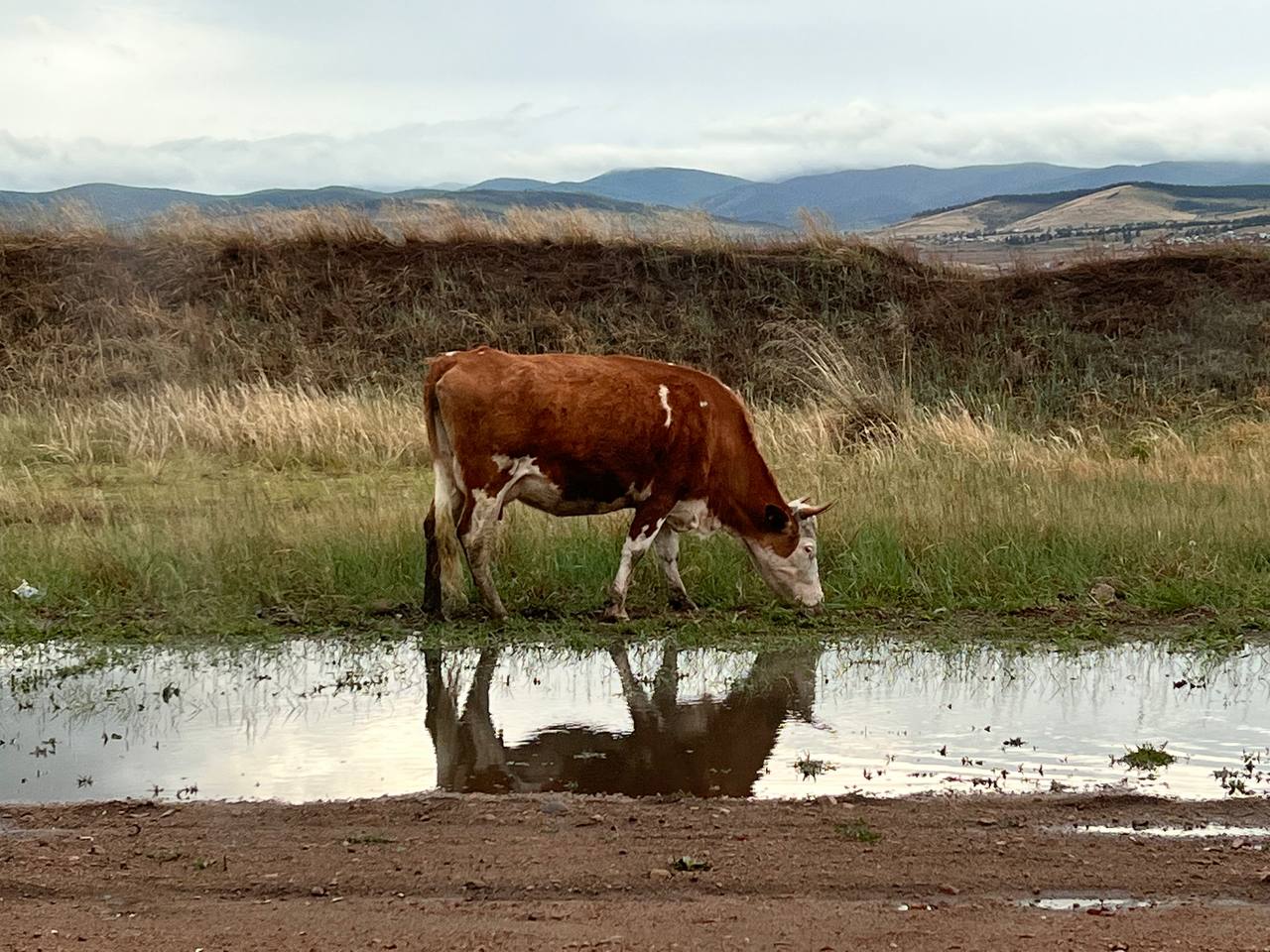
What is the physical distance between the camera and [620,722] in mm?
8414

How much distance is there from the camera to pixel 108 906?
212 inches

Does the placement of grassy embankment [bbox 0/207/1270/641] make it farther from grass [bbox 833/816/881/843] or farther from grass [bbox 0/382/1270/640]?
grass [bbox 833/816/881/843]

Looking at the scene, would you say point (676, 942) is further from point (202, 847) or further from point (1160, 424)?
point (1160, 424)

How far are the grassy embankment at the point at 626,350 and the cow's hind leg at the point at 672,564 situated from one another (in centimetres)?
17

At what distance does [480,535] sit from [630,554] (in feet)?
3.47

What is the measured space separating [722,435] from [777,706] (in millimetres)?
3060

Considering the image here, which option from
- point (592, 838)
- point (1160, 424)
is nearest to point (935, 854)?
point (592, 838)

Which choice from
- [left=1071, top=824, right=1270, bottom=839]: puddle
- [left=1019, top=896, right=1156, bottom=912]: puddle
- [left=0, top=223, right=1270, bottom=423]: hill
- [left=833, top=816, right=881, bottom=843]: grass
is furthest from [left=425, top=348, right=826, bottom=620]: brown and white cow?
[left=0, top=223, right=1270, bottom=423]: hill

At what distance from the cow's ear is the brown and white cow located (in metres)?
0.01

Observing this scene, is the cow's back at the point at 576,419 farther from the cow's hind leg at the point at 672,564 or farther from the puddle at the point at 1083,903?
the puddle at the point at 1083,903

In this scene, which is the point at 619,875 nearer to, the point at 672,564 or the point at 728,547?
the point at 672,564

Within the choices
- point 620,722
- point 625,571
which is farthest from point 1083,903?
point 625,571

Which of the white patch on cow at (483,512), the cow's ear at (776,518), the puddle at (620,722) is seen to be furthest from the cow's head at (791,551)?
the white patch on cow at (483,512)

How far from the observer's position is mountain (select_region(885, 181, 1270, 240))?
3302 inches
